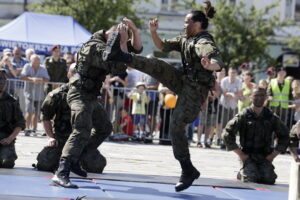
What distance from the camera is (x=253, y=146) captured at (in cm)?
923

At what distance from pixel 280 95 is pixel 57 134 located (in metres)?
7.26

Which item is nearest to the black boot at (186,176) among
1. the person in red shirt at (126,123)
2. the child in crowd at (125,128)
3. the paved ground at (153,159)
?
the paved ground at (153,159)

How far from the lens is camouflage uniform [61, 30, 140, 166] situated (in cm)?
735

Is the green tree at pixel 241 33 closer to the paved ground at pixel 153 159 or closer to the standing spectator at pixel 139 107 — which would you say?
the standing spectator at pixel 139 107

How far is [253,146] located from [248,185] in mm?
726

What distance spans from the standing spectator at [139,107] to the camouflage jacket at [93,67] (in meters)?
7.01

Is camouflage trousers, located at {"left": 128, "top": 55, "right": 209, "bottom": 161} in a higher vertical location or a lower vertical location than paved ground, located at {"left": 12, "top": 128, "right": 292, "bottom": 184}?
higher

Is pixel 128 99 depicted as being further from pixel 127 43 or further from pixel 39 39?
pixel 127 43

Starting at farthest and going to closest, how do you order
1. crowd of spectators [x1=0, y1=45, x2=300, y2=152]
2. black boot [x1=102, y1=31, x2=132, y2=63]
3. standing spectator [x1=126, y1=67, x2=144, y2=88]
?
standing spectator [x1=126, y1=67, x2=144, y2=88]
crowd of spectators [x1=0, y1=45, x2=300, y2=152]
black boot [x1=102, y1=31, x2=132, y2=63]

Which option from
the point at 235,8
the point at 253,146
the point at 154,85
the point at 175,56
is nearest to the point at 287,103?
the point at 154,85

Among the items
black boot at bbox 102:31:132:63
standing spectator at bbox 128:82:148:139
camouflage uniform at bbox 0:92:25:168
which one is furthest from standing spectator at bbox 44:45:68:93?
black boot at bbox 102:31:132:63

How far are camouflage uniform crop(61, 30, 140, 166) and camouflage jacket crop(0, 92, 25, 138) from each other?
1.21 meters

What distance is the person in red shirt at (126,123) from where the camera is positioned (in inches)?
579

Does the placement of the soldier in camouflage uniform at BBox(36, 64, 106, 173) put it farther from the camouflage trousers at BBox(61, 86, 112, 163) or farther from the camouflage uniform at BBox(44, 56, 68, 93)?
the camouflage uniform at BBox(44, 56, 68, 93)
